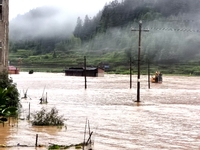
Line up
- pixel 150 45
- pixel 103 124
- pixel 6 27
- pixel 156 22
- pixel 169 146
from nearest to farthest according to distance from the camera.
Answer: pixel 169 146
pixel 103 124
pixel 6 27
pixel 150 45
pixel 156 22

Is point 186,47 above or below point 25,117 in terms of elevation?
above

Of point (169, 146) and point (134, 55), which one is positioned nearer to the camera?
point (169, 146)

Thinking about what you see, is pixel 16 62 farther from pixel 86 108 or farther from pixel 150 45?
pixel 86 108

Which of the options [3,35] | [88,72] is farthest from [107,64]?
[3,35]

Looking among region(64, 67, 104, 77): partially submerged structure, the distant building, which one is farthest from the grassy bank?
the distant building

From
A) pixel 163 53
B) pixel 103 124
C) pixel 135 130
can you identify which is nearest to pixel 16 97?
pixel 103 124

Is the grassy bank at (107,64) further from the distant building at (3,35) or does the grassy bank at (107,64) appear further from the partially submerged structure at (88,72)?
the distant building at (3,35)

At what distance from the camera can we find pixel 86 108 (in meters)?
28.3

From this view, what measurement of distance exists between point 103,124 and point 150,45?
15082 centimetres

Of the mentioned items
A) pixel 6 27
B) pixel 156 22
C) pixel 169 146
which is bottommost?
pixel 169 146

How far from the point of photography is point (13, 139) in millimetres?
15172

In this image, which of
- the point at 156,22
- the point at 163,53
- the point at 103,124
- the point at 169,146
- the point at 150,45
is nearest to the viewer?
the point at 169,146

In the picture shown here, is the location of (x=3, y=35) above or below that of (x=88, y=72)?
above

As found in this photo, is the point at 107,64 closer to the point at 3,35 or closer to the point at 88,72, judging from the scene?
the point at 88,72
